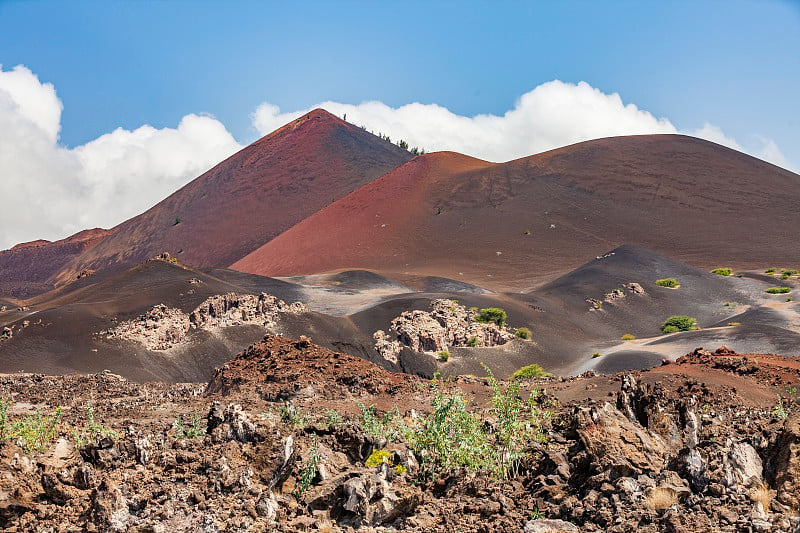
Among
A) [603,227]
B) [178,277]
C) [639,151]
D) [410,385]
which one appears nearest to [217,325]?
[178,277]

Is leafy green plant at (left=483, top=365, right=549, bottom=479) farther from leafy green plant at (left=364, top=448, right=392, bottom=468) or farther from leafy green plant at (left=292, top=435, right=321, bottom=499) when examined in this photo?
leafy green plant at (left=292, top=435, right=321, bottom=499)

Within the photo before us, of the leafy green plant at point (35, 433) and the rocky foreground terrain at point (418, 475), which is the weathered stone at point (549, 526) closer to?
the rocky foreground terrain at point (418, 475)

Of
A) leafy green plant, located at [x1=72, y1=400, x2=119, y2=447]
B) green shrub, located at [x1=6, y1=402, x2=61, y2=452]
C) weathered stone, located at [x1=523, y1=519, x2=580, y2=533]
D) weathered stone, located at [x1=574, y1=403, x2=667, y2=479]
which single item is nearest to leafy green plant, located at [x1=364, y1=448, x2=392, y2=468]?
weathered stone, located at [x1=523, y1=519, x2=580, y2=533]

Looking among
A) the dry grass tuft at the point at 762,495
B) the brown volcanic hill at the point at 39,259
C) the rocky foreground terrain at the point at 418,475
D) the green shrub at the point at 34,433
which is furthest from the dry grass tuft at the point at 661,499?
the brown volcanic hill at the point at 39,259

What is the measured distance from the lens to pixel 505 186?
89.0 meters

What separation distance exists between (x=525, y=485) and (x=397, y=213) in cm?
8203

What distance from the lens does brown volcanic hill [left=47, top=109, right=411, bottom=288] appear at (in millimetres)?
104688

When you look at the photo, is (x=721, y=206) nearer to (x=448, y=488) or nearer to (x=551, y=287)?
(x=551, y=287)

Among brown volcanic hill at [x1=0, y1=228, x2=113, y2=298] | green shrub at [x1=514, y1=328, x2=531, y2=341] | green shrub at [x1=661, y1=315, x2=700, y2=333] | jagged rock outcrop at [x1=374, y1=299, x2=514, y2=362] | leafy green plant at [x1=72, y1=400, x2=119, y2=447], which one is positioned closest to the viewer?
leafy green plant at [x1=72, y1=400, x2=119, y2=447]

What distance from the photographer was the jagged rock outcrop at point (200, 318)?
1235 inches

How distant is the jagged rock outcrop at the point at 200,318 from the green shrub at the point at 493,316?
940cm

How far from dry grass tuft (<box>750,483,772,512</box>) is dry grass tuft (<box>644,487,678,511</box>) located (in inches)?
22.7

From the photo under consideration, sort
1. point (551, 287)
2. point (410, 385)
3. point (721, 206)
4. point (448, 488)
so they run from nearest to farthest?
1. point (448, 488)
2. point (410, 385)
3. point (551, 287)
4. point (721, 206)

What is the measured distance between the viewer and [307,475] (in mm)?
6488
